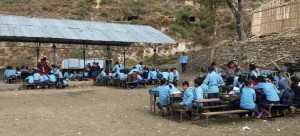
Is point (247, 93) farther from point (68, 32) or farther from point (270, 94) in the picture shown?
point (68, 32)

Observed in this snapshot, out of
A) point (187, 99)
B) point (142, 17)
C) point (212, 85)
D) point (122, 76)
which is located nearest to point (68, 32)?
point (122, 76)

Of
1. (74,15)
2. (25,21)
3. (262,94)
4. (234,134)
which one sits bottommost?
(234,134)

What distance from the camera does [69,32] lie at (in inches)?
835

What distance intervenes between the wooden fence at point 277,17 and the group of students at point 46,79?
44.1ft

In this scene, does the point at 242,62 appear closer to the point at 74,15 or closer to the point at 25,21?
the point at 25,21

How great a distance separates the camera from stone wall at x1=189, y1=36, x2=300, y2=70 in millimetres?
19312

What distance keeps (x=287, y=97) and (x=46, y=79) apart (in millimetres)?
12178

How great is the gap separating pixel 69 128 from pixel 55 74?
10.7 meters

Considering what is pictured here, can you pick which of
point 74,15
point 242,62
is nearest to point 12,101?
point 242,62

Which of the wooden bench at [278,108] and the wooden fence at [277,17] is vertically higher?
the wooden fence at [277,17]

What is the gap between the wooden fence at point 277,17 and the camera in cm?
2183

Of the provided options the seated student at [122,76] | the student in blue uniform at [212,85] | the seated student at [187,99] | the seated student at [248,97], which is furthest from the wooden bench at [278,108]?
the seated student at [122,76]

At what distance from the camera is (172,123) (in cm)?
977

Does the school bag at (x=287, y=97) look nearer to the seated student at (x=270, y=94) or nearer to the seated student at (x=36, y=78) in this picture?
the seated student at (x=270, y=94)
